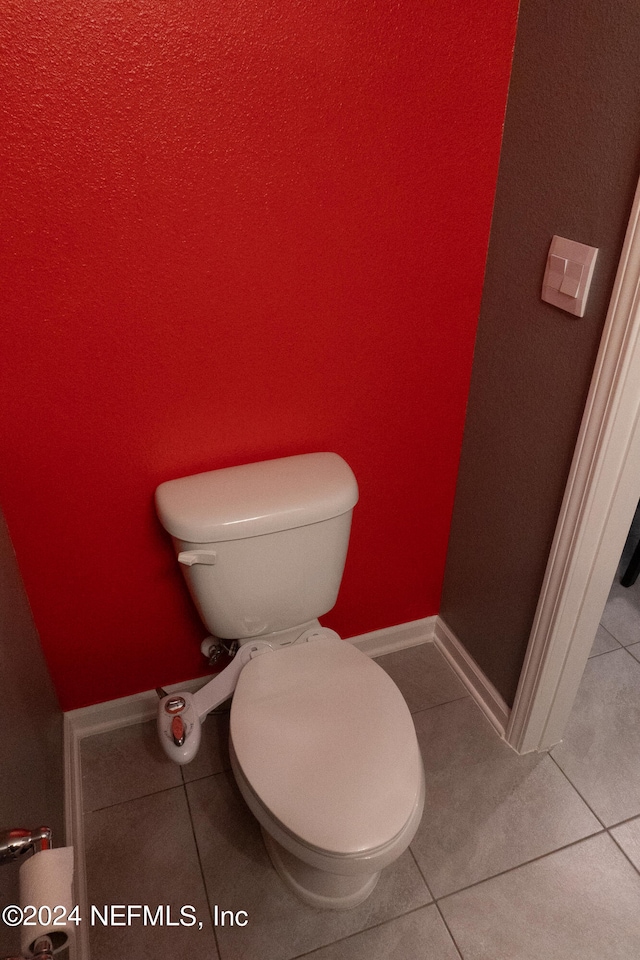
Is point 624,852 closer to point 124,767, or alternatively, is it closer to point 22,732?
point 124,767

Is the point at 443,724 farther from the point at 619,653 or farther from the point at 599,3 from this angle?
the point at 599,3

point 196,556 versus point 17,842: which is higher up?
point 17,842

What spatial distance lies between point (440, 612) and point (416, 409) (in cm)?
71

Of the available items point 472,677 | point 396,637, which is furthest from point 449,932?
point 396,637

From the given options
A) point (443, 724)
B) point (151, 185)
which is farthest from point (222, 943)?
point (151, 185)

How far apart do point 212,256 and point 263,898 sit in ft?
4.30

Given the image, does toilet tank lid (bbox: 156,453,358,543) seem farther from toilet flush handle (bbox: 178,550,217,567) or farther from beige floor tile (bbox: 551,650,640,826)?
beige floor tile (bbox: 551,650,640,826)

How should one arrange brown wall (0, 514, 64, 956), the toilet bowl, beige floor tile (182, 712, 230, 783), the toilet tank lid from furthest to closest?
beige floor tile (182, 712, 230, 783) → the toilet tank lid → the toilet bowl → brown wall (0, 514, 64, 956)

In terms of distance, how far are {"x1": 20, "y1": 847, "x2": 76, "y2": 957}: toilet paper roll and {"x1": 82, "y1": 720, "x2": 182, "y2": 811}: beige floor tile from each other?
94cm

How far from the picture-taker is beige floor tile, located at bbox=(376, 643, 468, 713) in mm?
1726

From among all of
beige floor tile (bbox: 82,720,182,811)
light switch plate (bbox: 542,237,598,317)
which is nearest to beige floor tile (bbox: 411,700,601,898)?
beige floor tile (bbox: 82,720,182,811)

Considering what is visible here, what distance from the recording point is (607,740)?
160cm

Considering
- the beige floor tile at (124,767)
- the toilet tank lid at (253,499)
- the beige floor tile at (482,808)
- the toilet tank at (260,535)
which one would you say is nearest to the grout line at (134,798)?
the beige floor tile at (124,767)

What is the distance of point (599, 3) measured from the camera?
0.94 m
